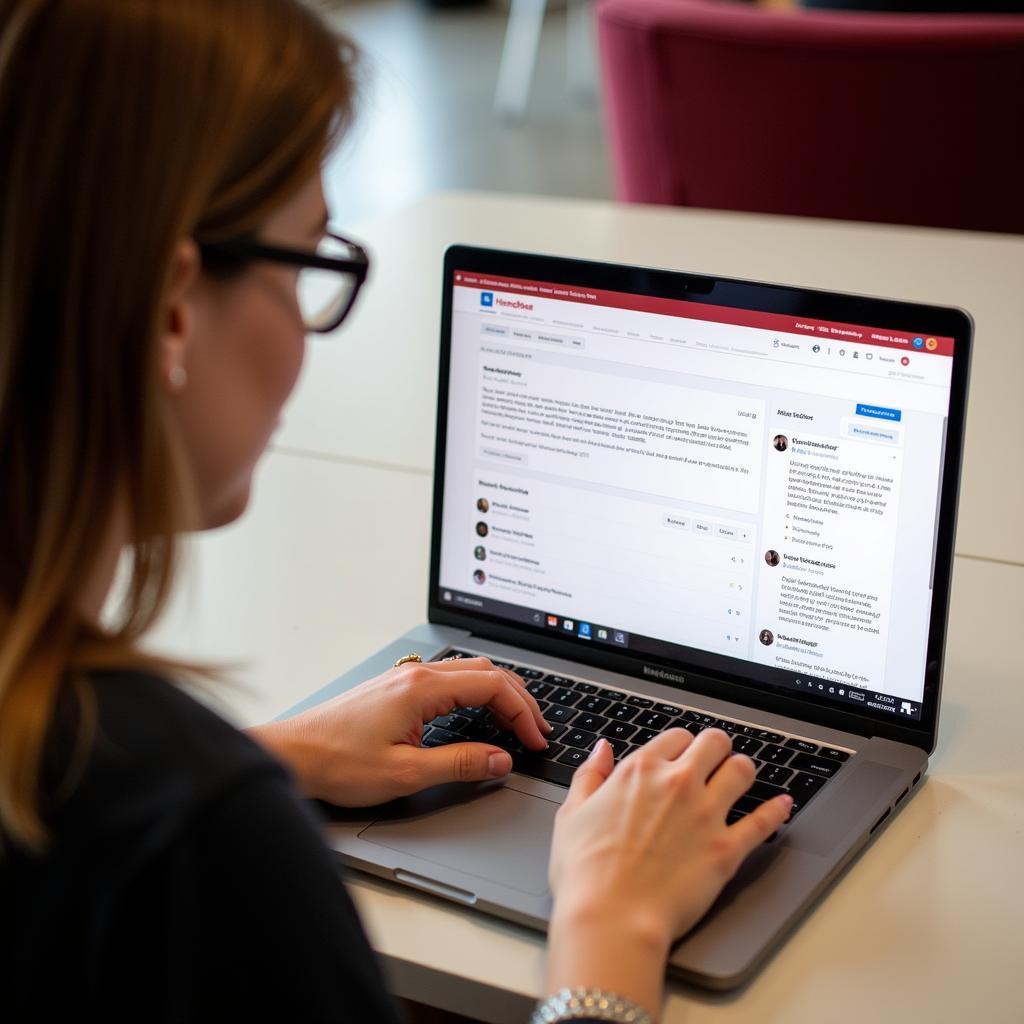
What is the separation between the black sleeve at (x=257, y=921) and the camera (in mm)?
541

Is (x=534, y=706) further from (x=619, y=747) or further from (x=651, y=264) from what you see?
(x=651, y=264)

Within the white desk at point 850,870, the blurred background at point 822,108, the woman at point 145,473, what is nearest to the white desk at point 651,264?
the white desk at point 850,870

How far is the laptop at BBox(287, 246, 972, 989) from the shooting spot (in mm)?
838

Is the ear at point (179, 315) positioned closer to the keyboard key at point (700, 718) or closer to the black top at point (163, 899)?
the black top at point (163, 899)

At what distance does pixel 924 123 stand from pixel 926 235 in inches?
23.8

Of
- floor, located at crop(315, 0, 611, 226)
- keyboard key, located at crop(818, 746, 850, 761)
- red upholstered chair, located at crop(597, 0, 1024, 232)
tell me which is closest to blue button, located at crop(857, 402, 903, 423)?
keyboard key, located at crop(818, 746, 850, 761)

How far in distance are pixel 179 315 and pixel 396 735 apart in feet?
1.15

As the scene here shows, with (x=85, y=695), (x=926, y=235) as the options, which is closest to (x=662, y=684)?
(x=85, y=695)

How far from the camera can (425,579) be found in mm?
1210

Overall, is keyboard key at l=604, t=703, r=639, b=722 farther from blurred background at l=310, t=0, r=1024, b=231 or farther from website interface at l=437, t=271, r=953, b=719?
blurred background at l=310, t=0, r=1024, b=231

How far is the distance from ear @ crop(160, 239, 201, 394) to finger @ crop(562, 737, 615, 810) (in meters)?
0.34

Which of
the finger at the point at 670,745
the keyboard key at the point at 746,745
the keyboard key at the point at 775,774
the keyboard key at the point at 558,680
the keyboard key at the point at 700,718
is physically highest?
the finger at the point at 670,745

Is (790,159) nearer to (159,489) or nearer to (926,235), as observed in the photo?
(926,235)

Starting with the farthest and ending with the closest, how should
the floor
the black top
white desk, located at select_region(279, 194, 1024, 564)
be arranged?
the floor
white desk, located at select_region(279, 194, 1024, 564)
the black top
